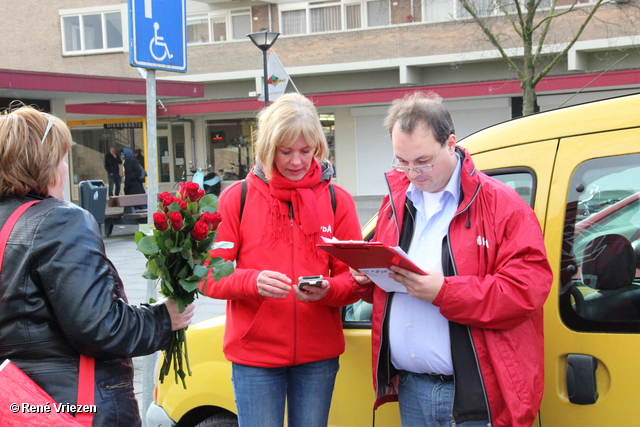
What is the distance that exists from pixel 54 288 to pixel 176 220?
1.53ft

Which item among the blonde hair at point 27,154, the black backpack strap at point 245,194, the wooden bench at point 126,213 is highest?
the blonde hair at point 27,154

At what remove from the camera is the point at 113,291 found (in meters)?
2.20

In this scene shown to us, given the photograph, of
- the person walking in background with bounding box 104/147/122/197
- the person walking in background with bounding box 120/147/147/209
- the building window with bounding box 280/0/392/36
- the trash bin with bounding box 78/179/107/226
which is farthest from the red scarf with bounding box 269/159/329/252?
the building window with bounding box 280/0/392/36

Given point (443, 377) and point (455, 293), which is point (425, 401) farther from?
point (455, 293)

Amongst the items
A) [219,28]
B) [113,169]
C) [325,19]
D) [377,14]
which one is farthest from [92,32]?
[377,14]

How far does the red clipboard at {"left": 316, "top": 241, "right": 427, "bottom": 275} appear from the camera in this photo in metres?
2.15

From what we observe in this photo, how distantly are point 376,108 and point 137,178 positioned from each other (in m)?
10.7

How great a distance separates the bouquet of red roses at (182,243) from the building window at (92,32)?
31.2 m

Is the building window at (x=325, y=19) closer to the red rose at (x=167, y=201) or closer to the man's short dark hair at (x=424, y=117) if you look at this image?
the man's short dark hair at (x=424, y=117)

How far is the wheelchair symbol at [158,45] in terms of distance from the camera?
3.88 metres

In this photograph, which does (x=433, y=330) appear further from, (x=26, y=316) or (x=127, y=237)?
(x=127, y=237)

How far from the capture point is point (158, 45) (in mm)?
3932

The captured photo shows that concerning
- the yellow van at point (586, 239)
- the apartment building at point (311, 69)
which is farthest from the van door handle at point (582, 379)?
the apartment building at point (311, 69)

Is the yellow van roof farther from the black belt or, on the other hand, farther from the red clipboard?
the black belt
